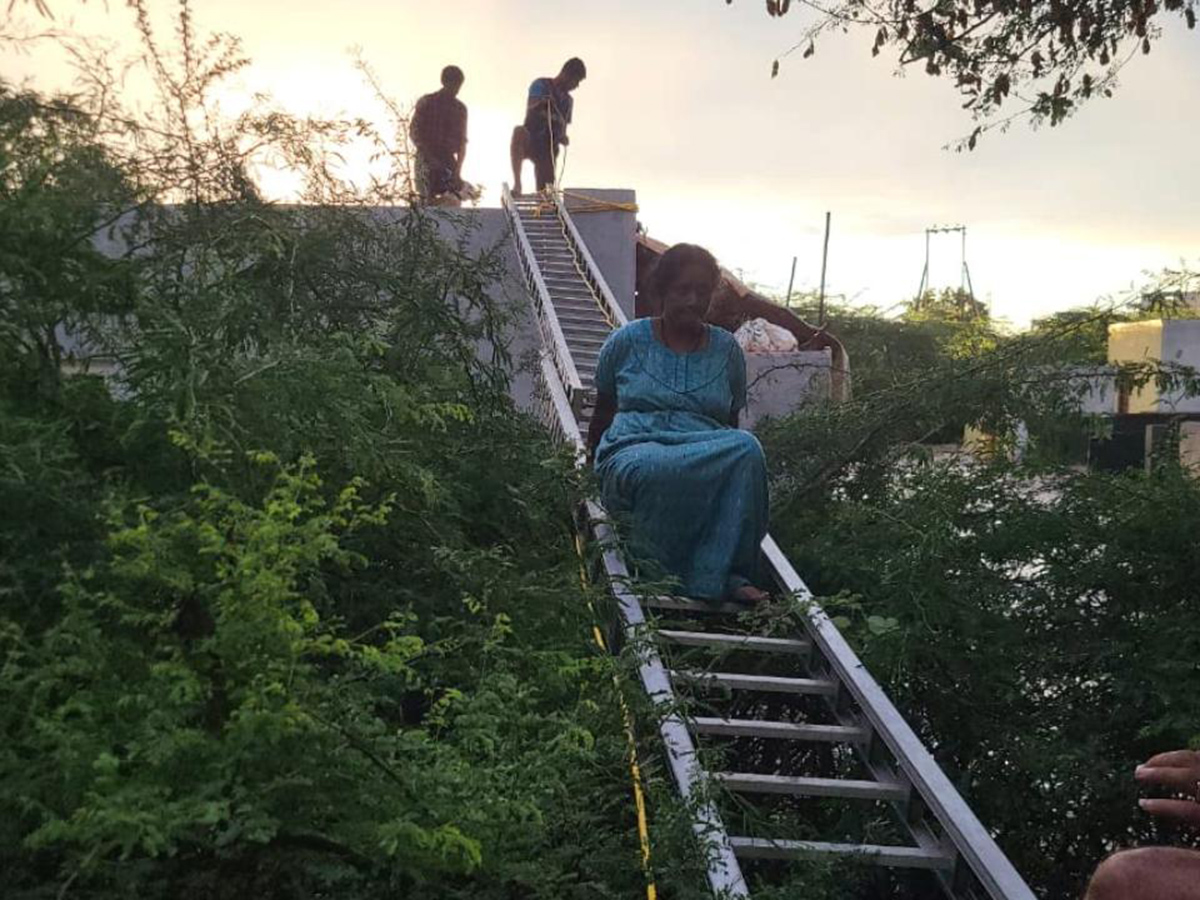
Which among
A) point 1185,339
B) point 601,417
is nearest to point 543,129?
point 601,417

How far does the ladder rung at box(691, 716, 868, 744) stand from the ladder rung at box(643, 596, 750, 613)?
55cm

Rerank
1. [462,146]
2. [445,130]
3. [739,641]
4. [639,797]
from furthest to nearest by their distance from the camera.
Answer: [462,146], [445,130], [739,641], [639,797]

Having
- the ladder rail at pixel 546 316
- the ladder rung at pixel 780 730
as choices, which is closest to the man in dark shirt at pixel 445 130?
the ladder rail at pixel 546 316

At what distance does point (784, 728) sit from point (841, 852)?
2.14ft

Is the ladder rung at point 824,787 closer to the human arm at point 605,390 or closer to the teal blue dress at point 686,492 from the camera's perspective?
the teal blue dress at point 686,492

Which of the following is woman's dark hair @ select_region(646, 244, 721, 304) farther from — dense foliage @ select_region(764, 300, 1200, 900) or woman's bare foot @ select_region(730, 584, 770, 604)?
dense foliage @ select_region(764, 300, 1200, 900)

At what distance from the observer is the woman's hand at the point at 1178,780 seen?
197cm

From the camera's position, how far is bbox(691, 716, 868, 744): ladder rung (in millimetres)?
4902

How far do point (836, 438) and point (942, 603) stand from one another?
68.1 inches

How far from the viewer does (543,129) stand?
518 inches

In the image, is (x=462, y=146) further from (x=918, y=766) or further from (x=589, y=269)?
(x=918, y=766)

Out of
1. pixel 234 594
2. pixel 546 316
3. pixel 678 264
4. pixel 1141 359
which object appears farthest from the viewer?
pixel 1141 359

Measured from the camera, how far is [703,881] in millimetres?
3879

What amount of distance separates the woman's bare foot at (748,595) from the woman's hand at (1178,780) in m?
3.63
